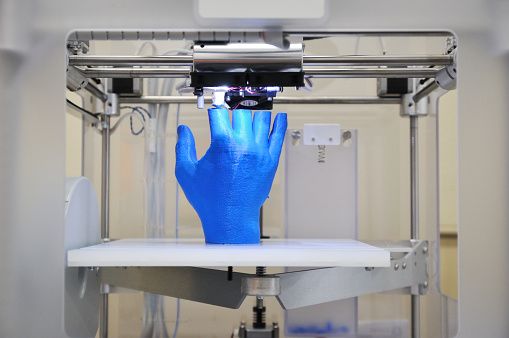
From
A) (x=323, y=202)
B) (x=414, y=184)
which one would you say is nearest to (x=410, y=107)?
(x=414, y=184)

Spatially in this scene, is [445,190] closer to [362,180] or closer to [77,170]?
[362,180]

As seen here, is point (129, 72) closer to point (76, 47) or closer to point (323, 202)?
point (76, 47)

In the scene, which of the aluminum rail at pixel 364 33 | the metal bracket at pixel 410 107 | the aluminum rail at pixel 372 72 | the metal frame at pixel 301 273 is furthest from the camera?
the metal bracket at pixel 410 107

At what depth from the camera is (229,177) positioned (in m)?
0.98

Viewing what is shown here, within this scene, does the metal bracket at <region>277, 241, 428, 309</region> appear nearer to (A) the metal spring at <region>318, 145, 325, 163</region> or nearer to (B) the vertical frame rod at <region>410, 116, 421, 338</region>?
(B) the vertical frame rod at <region>410, 116, 421, 338</region>

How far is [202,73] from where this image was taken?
2.79ft

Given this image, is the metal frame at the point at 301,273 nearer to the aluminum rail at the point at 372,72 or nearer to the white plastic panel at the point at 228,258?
the aluminum rail at the point at 372,72

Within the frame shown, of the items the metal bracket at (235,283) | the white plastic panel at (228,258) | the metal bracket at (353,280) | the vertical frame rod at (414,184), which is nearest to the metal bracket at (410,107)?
the vertical frame rod at (414,184)

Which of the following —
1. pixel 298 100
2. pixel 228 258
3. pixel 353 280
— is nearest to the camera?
pixel 228 258

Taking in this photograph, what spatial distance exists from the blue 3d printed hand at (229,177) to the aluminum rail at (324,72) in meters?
0.13

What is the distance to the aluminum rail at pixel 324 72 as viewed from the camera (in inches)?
40.8

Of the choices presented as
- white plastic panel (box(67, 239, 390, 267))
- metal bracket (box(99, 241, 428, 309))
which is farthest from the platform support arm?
white plastic panel (box(67, 239, 390, 267))

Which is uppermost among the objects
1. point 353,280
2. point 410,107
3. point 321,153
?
point 410,107

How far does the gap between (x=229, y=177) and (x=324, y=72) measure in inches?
9.8
